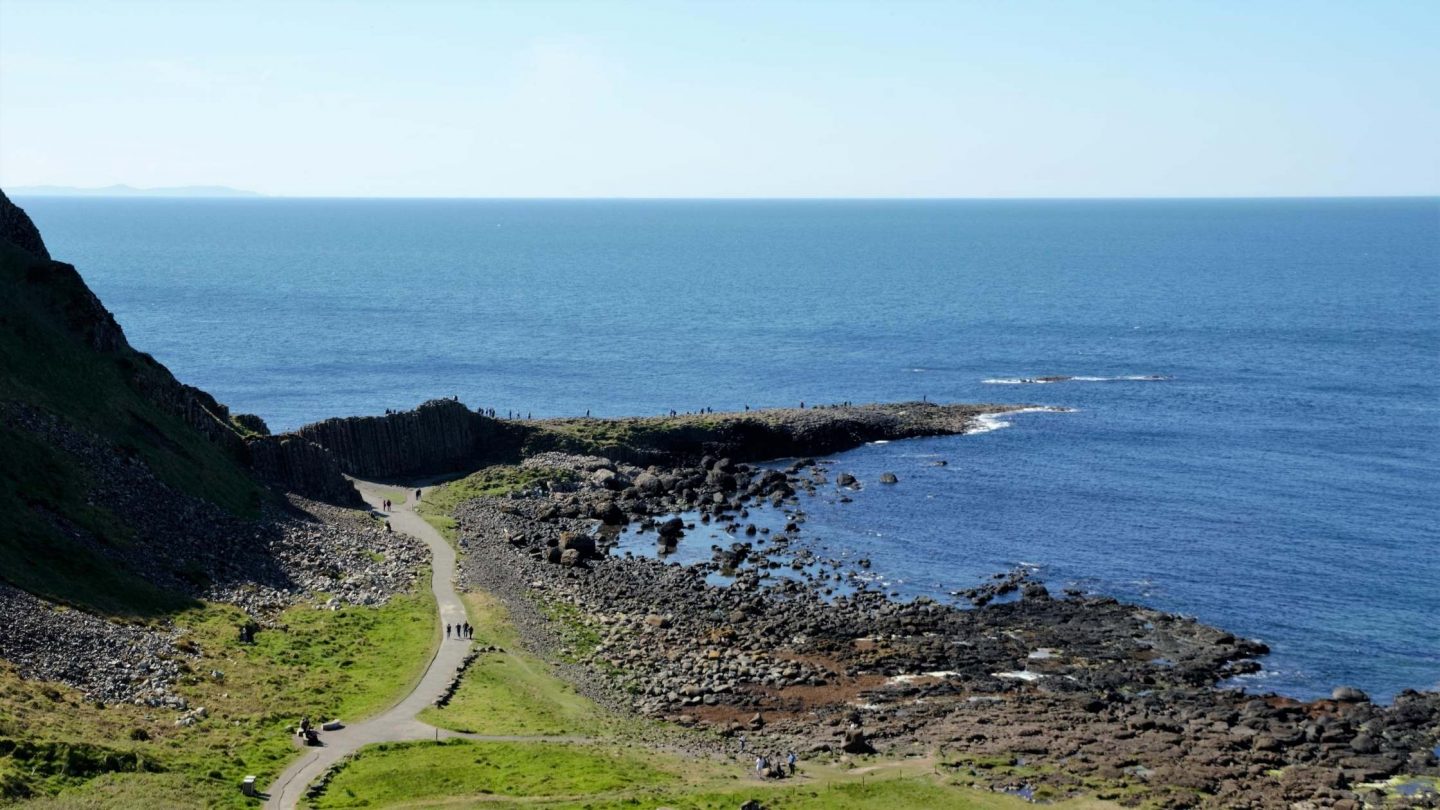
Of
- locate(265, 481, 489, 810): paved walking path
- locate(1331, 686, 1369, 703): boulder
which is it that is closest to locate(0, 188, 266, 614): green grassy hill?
locate(265, 481, 489, 810): paved walking path

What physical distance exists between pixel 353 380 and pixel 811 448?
244 feet

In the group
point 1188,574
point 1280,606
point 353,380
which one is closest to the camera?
point 1280,606

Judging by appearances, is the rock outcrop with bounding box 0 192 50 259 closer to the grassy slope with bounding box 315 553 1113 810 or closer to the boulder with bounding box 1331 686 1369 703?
the grassy slope with bounding box 315 553 1113 810

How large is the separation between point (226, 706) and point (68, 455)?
31.1 m

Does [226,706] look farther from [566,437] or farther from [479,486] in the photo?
[566,437]

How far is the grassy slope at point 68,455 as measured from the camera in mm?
79062

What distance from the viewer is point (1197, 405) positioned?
172 meters

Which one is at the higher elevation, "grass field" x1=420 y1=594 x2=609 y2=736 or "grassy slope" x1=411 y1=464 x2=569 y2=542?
"grassy slope" x1=411 y1=464 x2=569 y2=542

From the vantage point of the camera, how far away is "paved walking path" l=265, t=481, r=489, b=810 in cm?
6206

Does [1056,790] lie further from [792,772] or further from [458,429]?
[458,429]

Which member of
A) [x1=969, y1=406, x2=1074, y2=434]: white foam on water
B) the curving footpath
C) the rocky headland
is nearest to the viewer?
the curving footpath

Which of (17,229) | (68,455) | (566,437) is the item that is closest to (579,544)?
Answer: (566,437)

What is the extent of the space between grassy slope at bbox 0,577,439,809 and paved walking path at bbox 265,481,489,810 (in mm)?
847

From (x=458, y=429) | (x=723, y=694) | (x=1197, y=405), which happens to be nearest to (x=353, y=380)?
(x=458, y=429)
